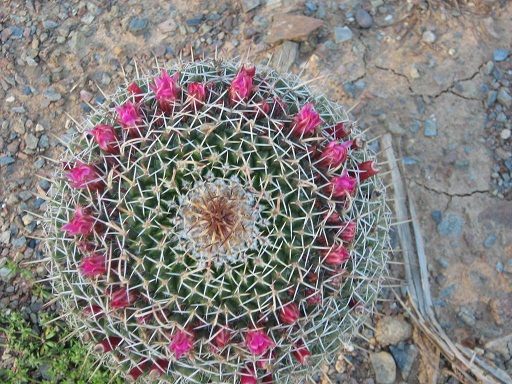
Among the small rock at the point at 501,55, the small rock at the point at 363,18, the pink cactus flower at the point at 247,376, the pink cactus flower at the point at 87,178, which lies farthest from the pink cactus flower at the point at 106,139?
the small rock at the point at 501,55

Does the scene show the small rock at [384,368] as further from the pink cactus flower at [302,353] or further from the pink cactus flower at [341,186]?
the pink cactus flower at [341,186]

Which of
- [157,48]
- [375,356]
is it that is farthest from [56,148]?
[375,356]

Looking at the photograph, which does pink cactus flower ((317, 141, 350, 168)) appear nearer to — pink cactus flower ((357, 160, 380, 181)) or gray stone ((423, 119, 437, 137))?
pink cactus flower ((357, 160, 380, 181))

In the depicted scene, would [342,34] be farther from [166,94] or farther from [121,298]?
[121,298]

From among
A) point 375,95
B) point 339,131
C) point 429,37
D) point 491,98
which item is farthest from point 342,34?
point 339,131

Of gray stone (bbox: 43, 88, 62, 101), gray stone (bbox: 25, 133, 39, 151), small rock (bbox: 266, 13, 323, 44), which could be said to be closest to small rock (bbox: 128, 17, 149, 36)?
gray stone (bbox: 43, 88, 62, 101)

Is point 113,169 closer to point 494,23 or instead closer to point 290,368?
point 290,368
